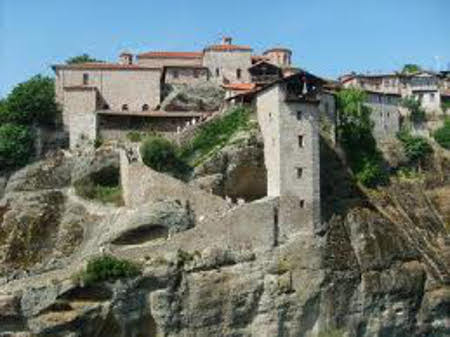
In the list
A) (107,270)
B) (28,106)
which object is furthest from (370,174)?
(28,106)

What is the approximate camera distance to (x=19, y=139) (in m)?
78.9

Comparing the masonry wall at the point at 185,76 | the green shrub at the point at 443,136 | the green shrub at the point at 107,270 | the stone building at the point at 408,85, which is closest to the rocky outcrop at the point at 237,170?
the green shrub at the point at 107,270

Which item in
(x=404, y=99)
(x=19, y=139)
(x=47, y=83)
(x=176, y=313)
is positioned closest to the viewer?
(x=176, y=313)

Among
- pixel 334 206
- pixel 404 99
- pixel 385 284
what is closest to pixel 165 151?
pixel 334 206

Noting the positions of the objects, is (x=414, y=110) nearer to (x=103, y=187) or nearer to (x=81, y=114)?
(x=81, y=114)

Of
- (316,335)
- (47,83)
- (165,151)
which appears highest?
(47,83)

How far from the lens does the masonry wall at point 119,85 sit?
278 ft

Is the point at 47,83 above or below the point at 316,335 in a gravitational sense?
above

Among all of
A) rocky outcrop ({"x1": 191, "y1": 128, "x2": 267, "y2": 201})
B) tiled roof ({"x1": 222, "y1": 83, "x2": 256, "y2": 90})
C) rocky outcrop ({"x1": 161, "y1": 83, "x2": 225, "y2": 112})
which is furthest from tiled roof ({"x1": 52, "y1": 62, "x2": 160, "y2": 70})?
rocky outcrop ({"x1": 191, "y1": 128, "x2": 267, "y2": 201})

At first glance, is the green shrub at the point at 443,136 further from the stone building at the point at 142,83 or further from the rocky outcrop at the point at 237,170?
the rocky outcrop at the point at 237,170

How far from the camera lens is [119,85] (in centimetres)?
8531

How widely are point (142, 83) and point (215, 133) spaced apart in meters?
10.4

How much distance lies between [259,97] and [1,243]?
19.8 meters

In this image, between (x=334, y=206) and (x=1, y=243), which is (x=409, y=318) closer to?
(x=334, y=206)
